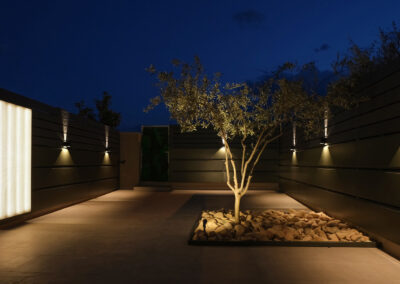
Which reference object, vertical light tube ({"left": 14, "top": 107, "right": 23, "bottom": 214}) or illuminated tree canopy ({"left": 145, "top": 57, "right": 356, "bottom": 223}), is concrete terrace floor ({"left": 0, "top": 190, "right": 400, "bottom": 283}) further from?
illuminated tree canopy ({"left": 145, "top": 57, "right": 356, "bottom": 223})

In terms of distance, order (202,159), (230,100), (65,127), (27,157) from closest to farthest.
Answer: (230,100), (27,157), (65,127), (202,159)

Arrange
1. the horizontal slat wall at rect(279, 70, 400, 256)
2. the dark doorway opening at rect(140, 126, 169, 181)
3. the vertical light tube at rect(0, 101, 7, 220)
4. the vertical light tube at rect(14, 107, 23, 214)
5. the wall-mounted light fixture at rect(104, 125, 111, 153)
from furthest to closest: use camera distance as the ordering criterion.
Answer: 1. the dark doorway opening at rect(140, 126, 169, 181)
2. the wall-mounted light fixture at rect(104, 125, 111, 153)
3. the vertical light tube at rect(14, 107, 23, 214)
4. the vertical light tube at rect(0, 101, 7, 220)
5. the horizontal slat wall at rect(279, 70, 400, 256)

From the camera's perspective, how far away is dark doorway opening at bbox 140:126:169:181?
52.3 ft

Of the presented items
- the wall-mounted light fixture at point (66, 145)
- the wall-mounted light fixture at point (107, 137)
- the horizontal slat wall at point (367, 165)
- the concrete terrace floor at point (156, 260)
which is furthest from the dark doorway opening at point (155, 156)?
the concrete terrace floor at point (156, 260)

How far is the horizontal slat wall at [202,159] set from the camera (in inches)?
596

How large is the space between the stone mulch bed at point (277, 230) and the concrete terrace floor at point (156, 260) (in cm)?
34

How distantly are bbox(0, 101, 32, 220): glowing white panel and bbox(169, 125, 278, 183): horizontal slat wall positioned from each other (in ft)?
29.1

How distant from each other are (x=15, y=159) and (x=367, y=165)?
21.0ft

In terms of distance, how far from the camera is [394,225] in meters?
4.47

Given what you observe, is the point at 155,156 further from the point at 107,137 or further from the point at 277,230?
the point at 277,230

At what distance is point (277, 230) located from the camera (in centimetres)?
564

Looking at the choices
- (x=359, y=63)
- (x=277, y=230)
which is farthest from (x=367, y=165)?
(x=359, y=63)

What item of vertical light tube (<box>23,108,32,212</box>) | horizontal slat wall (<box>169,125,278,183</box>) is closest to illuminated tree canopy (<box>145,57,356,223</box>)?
vertical light tube (<box>23,108,32,212</box>)

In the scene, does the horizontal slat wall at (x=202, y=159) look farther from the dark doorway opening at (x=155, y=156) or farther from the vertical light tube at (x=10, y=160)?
the vertical light tube at (x=10, y=160)
